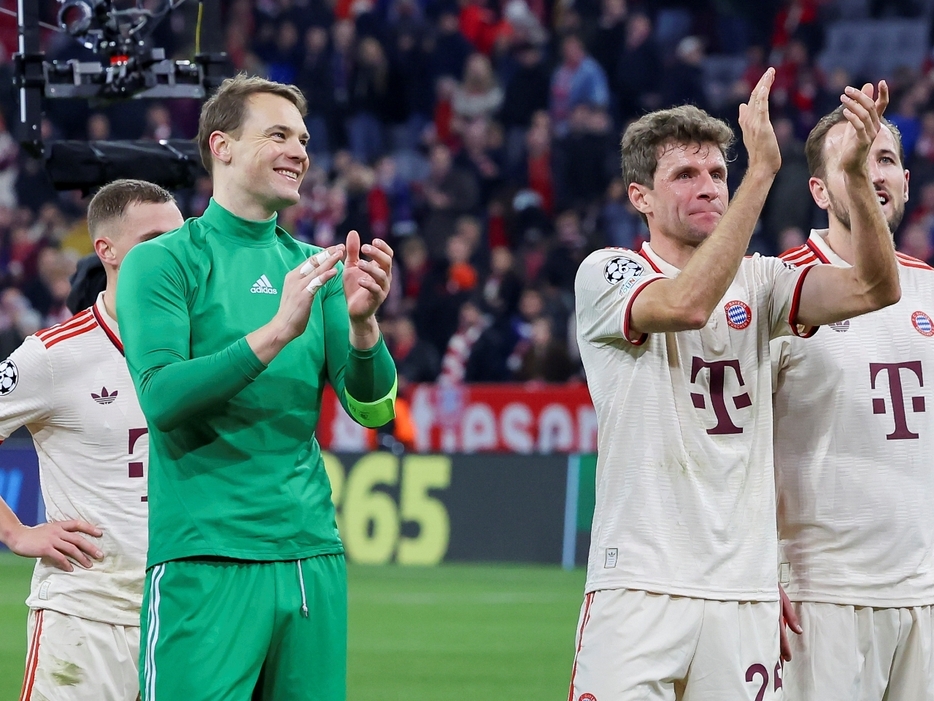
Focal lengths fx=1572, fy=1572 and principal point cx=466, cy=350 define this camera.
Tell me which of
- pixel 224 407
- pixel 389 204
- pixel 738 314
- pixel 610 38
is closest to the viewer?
pixel 224 407

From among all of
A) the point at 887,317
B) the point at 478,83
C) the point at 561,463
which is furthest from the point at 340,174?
the point at 887,317

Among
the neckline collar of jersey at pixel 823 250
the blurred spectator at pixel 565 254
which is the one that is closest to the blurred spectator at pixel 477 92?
the blurred spectator at pixel 565 254

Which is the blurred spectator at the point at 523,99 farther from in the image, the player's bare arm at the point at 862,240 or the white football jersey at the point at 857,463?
the player's bare arm at the point at 862,240

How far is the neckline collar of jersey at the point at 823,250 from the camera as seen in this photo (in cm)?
527

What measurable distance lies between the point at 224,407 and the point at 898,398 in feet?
7.32

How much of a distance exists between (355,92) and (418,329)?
474 cm

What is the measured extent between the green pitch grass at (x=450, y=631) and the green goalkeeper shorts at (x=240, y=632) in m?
4.81

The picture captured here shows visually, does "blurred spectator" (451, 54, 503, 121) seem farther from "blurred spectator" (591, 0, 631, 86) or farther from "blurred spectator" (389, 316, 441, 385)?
"blurred spectator" (389, 316, 441, 385)

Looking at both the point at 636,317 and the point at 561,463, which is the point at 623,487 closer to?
the point at 636,317

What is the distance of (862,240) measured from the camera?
464 cm

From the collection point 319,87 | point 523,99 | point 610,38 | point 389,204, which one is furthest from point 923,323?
point 319,87

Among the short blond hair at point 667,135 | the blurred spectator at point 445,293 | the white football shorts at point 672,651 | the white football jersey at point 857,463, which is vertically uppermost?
the blurred spectator at point 445,293

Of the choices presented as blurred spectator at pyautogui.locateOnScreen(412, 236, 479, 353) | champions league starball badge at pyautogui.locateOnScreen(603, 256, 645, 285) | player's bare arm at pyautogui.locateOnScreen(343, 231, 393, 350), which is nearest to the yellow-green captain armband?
player's bare arm at pyautogui.locateOnScreen(343, 231, 393, 350)

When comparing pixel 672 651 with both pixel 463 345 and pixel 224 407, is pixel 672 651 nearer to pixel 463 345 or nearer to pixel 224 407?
pixel 224 407
